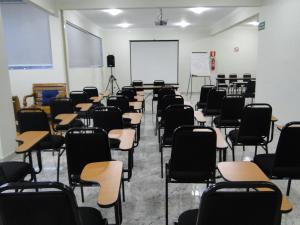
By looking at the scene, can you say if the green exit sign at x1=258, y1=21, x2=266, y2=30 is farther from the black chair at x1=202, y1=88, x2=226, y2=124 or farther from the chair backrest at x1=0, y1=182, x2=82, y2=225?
the chair backrest at x1=0, y1=182, x2=82, y2=225

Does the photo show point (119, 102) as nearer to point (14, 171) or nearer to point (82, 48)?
point (14, 171)

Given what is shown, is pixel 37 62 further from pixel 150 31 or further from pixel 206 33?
pixel 206 33

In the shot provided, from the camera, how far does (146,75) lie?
39.3ft

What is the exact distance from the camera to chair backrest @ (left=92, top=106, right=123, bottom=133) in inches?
134

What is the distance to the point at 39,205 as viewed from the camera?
1.25 metres

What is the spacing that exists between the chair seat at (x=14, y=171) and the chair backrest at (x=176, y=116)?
5.46 ft

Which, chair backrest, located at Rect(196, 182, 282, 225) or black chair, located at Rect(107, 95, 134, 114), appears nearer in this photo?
chair backrest, located at Rect(196, 182, 282, 225)

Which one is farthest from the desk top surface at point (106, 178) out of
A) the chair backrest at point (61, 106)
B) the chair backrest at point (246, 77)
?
the chair backrest at point (246, 77)

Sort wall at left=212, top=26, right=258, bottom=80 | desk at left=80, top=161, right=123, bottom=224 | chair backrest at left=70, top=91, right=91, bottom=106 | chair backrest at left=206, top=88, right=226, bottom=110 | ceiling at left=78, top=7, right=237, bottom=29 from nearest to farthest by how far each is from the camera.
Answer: desk at left=80, top=161, right=123, bottom=224
chair backrest at left=206, top=88, right=226, bottom=110
chair backrest at left=70, top=91, right=91, bottom=106
ceiling at left=78, top=7, right=237, bottom=29
wall at left=212, top=26, right=258, bottom=80

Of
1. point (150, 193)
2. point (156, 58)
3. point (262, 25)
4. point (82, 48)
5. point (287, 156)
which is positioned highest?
point (262, 25)

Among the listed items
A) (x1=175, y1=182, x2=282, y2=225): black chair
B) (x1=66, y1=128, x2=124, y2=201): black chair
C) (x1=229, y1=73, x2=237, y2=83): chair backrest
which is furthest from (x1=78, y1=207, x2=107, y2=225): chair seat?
(x1=229, y1=73, x2=237, y2=83): chair backrest

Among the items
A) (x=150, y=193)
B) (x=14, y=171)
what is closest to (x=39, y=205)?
(x=14, y=171)

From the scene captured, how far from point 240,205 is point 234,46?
12.3 m

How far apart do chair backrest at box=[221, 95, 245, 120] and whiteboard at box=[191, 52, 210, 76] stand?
7.79 metres
